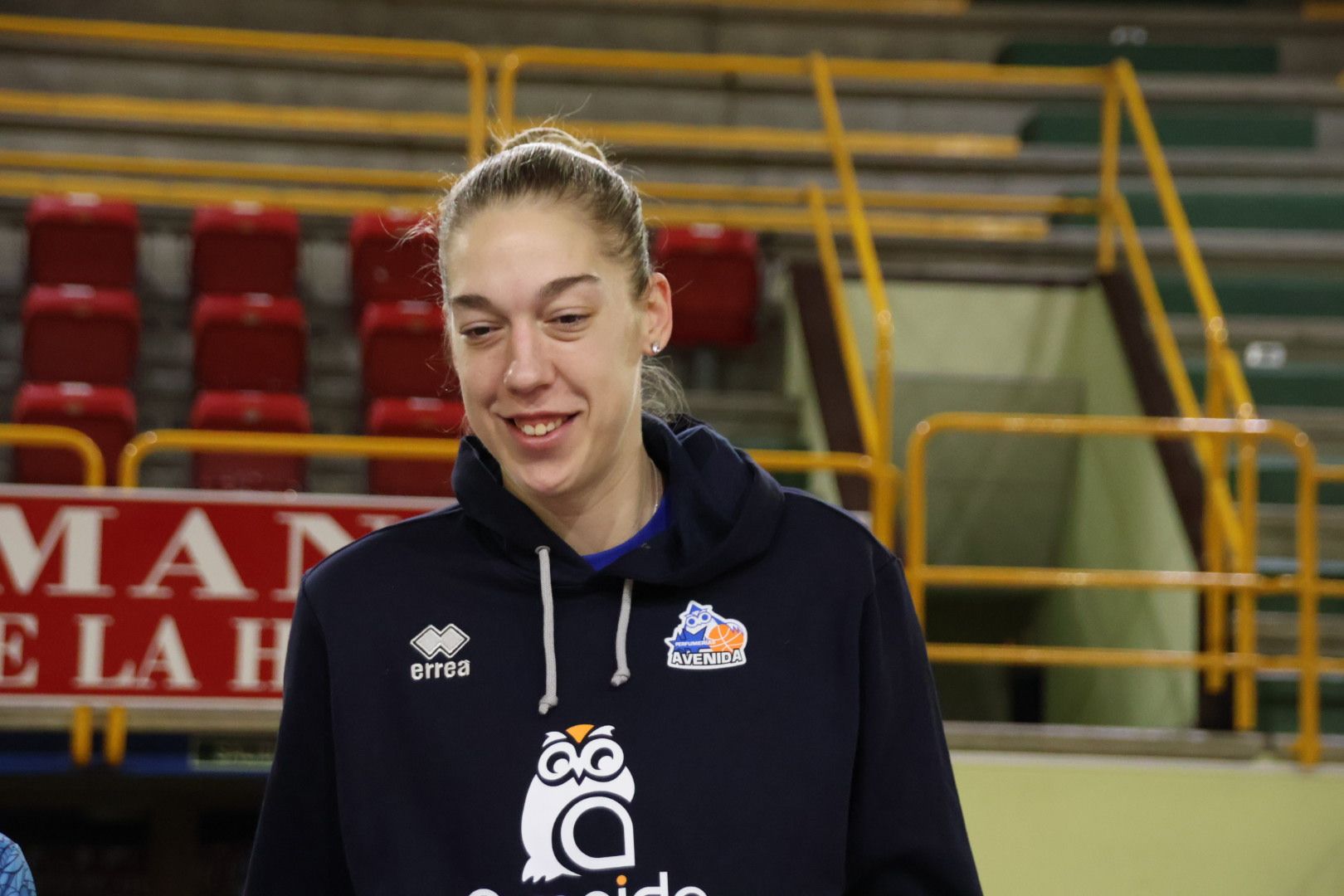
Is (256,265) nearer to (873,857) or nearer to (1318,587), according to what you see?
(1318,587)

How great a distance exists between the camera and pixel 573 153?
5.00ft

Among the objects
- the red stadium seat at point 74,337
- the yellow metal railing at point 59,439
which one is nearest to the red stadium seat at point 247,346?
the red stadium seat at point 74,337

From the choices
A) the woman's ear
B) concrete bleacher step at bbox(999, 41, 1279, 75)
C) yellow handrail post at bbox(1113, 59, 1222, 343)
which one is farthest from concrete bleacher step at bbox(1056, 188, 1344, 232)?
the woman's ear

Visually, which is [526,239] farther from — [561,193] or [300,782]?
[300,782]

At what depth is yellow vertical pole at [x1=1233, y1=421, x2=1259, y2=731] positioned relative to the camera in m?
4.25

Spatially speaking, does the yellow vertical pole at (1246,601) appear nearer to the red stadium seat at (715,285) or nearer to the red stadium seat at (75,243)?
the red stadium seat at (715,285)

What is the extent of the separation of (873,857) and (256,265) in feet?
17.0

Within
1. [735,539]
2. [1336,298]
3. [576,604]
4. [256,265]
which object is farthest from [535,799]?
[1336,298]

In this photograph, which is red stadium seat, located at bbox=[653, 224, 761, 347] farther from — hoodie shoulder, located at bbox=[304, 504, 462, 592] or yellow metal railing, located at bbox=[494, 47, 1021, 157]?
hoodie shoulder, located at bbox=[304, 504, 462, 592]

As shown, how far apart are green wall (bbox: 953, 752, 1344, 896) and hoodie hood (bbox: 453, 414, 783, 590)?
2.66 metres

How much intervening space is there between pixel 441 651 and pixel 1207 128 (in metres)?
6.88

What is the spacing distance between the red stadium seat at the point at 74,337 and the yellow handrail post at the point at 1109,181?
3.65 m

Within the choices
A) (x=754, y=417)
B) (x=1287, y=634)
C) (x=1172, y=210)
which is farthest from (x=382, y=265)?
(x=1287, y=634)

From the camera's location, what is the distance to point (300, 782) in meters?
1.50
